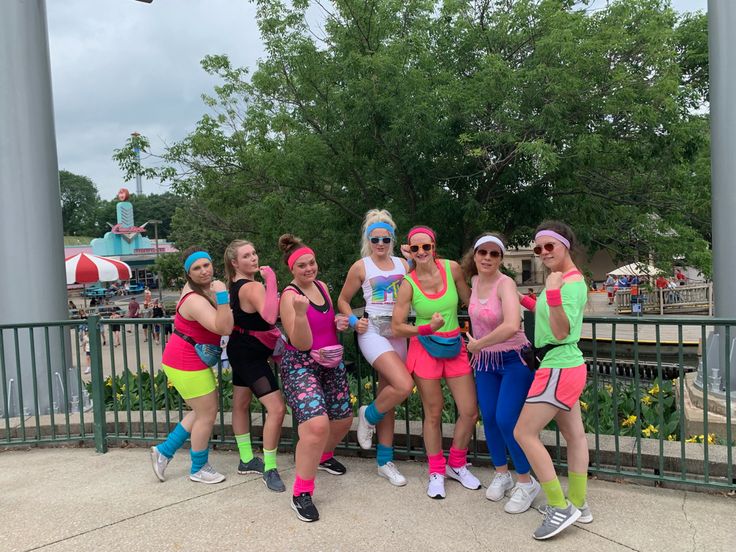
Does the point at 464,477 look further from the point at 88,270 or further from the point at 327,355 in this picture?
the point at 88,270

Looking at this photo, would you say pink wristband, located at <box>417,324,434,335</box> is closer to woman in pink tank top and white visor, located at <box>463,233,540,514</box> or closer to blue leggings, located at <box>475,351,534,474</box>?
woman in pink tank top and white visor, located at <box>463,233,540,514</box>

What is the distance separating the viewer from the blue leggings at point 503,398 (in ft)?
11.2

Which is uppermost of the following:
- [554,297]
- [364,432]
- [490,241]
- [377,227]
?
[377,227]

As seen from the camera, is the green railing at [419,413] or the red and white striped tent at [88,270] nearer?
the green railing at [419,413]

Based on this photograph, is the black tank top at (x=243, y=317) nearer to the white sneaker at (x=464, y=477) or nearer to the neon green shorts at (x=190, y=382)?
the neon green shorts at (x=190, y=382)

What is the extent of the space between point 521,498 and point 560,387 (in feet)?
2.70

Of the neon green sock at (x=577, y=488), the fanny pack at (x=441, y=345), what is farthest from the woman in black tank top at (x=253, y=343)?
the neon green sock at (x=577, y=488)

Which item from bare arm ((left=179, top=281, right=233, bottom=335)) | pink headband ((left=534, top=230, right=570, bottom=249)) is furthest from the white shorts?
pink headband ((left=534, top=230, right=570, bottom=249))

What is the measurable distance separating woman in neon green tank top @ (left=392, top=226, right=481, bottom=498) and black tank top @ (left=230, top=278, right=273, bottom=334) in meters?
0.89

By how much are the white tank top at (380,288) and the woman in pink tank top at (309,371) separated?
0.24 metres

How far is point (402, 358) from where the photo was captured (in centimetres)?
389

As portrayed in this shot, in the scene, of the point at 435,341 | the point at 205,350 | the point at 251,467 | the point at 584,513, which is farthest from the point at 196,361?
the point at 584,513

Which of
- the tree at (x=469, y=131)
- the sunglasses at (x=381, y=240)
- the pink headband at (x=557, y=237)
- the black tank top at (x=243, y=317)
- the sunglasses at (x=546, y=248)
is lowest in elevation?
the black tank top at (x=243, y=317)

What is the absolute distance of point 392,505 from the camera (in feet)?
11.8
